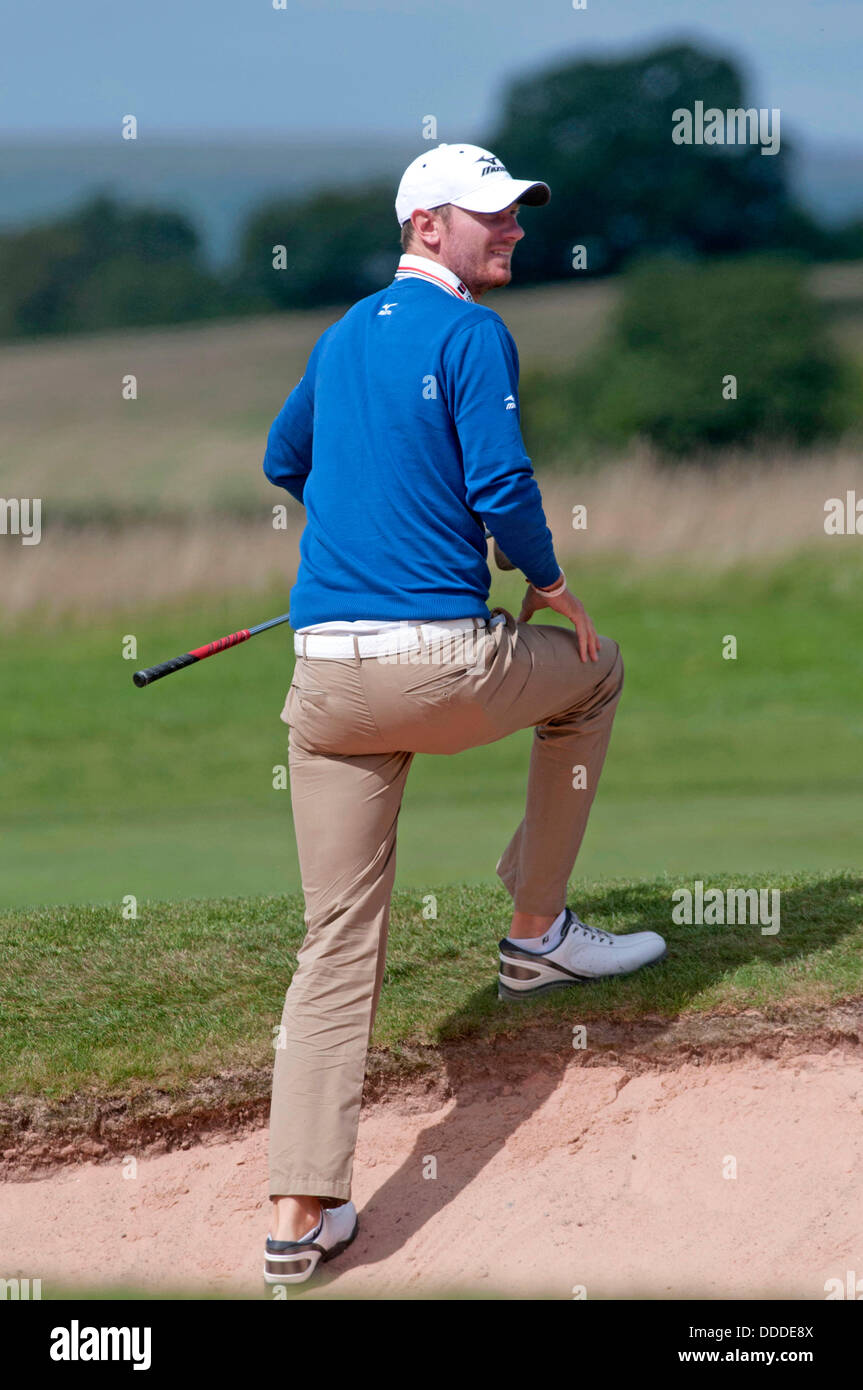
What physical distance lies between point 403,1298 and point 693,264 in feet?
134

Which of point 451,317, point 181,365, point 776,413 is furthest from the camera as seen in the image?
point 181,365

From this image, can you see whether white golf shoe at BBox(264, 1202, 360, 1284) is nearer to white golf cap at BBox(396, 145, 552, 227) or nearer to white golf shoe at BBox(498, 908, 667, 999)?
white golf shoe at BBox(498, 908, 667, 999)

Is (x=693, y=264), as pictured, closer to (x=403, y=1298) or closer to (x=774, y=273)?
(x=774, y=273)

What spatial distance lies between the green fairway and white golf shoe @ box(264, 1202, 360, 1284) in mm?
2692

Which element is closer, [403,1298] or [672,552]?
[403,1298]

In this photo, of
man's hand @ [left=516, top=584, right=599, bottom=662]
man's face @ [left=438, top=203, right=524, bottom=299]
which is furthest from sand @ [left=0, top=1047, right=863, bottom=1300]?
man's face @ [left=438, top=203, right=524, bottom=299]

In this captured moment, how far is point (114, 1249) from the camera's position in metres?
4.54

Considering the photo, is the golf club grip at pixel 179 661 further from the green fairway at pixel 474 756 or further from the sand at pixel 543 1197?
the green fairway at pixel 474 756

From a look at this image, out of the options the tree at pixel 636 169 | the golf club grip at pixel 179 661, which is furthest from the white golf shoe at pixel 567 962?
the tree at pixel 636 169

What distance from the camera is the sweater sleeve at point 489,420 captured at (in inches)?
155

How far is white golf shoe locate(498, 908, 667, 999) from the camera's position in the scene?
504 centimetres

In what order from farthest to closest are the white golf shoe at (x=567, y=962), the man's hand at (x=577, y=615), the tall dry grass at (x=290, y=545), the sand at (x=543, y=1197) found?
the tall dry grass at (x=290, y=545)
the white golf shoe at (x=567, y=962)
the man's hand at (x=577, y=615)
the sand at (x=543, y=1197)

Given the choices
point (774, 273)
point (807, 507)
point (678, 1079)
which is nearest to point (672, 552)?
point (807, 507)

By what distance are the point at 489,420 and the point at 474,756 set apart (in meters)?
9.25
